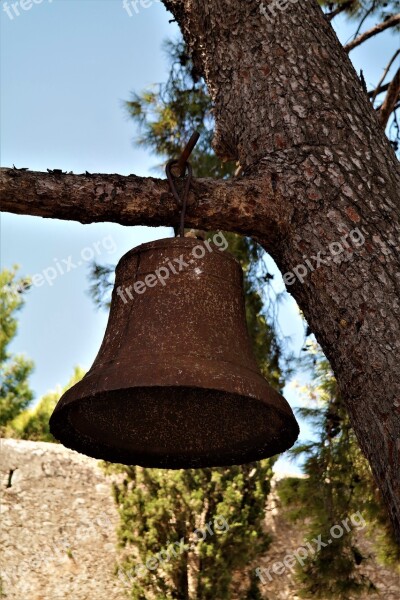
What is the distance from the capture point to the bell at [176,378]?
6.26 feet

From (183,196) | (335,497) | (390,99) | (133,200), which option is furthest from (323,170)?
(335,497)

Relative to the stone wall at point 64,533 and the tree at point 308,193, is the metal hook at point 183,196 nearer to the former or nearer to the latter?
the tree at point 308,193

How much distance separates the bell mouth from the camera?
2.24 m

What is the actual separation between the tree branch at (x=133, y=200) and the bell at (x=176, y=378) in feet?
0.27

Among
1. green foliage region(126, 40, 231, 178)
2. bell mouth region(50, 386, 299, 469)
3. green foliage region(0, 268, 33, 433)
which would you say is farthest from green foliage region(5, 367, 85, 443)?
bell mouth region(50, 386, 299, 469)

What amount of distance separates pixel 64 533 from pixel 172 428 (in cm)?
875

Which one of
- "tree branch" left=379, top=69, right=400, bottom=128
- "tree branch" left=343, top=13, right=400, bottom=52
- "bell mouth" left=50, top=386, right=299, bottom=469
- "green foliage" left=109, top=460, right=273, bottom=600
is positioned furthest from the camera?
"green foliage" left=109, top=460, right=273, bottom=600

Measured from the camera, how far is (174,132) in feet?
20.4

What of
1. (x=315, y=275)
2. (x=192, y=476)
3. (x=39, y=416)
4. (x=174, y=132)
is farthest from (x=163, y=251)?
(x=39, y=416)

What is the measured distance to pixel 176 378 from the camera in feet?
5.99

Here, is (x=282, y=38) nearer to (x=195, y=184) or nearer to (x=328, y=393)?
(x=195, y=184)

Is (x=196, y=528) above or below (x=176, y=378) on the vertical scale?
above

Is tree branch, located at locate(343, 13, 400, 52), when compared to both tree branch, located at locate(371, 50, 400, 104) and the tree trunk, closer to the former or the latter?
tree branch, located at locate(371, 50, 400, 104)

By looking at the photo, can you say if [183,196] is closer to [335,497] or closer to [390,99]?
[390,99]
